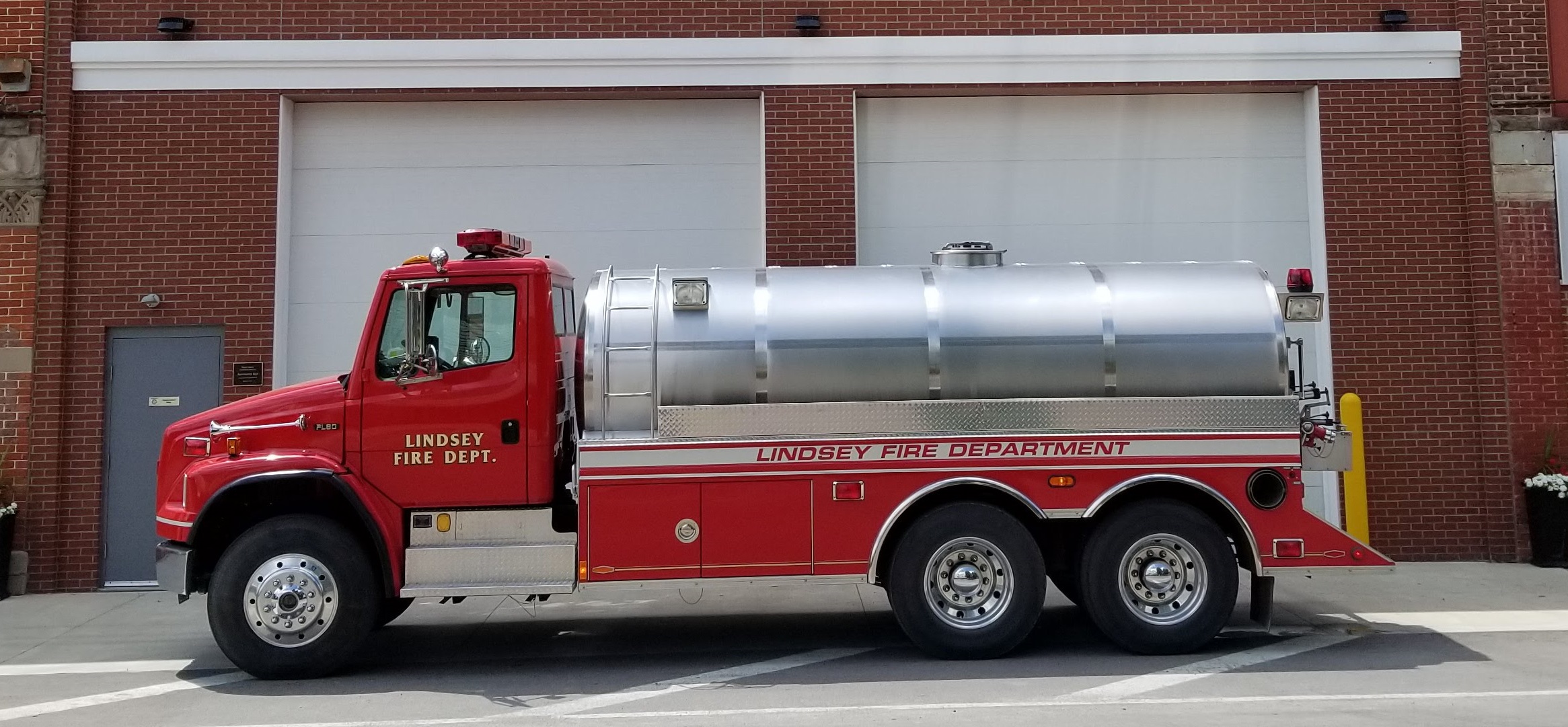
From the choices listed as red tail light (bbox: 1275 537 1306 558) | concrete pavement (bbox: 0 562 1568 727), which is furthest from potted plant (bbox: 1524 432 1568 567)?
red tail light (bbox: 1275 537 1306 558)

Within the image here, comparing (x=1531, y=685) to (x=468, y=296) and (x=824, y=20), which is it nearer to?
(x=468, y=296)

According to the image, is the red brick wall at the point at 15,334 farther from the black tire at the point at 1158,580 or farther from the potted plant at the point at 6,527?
the black tire at the point at 1158,580

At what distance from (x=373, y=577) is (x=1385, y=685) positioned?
21.3ft

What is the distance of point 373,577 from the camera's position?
7.63 m

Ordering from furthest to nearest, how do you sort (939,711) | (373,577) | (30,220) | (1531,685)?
(30,220) → (373,577) → (1531,685) → (939,711)

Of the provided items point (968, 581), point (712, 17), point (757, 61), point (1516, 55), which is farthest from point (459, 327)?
point (1516, 55)

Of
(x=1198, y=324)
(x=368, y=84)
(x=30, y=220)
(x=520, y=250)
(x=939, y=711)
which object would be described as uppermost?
(x=368, y=84)

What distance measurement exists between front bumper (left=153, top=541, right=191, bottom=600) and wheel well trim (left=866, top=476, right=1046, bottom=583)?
4.51 m

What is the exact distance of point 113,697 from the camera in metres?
7.36

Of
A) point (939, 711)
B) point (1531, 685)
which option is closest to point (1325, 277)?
point (1531, 685)

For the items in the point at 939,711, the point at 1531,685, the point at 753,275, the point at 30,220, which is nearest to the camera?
the point at 939,711

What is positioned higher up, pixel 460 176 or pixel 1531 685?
pixel 460 176

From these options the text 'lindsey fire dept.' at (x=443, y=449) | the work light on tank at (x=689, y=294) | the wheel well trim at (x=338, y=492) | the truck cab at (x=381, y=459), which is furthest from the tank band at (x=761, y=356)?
the wheel well trim at (x=338, y=492)

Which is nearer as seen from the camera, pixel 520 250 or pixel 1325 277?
pixel 520 250
